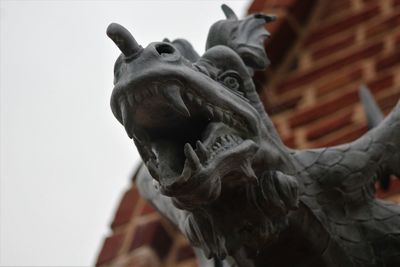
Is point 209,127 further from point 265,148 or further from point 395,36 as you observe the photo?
point 395,36

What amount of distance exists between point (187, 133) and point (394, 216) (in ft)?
1.11

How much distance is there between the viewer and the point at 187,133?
1.09 meters

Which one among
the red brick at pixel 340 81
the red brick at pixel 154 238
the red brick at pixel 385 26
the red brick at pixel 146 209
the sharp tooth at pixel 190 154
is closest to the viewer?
the sharp tooth at pixel 190 154

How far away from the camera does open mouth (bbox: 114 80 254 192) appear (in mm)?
1037

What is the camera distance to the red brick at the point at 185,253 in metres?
1.98

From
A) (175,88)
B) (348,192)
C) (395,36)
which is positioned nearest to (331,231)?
(348,192)

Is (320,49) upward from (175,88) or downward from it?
downward

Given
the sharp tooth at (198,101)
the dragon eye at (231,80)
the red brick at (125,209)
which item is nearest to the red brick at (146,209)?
the red brick at (125,209)

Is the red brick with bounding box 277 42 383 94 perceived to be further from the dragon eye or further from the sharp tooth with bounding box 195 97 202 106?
the sharp tooth with bounding box 195 97 202 106

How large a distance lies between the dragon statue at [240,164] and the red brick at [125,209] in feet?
2.44

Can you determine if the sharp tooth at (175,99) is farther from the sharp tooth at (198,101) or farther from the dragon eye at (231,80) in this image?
the dragon eye at (231,80)

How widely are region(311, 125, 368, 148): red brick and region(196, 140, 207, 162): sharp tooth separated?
1.01 meters

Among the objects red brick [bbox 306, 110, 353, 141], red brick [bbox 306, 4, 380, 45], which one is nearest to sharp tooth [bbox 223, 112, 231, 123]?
red brick [bbox 306, 110, 353, 141]

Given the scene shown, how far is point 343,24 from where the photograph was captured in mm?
2498
